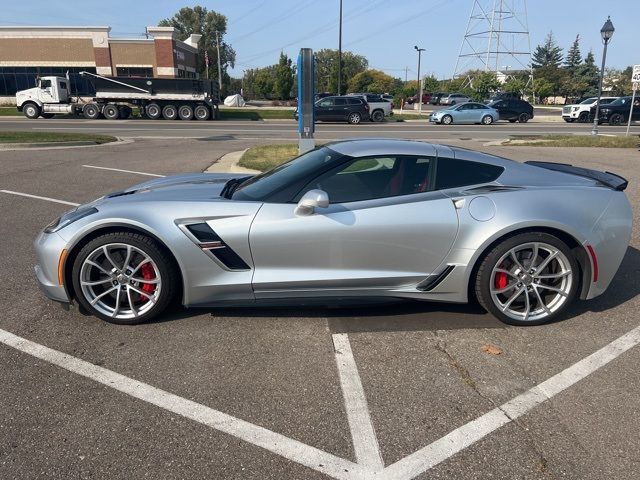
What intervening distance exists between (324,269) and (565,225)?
5.73ft

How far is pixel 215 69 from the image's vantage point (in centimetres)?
8294

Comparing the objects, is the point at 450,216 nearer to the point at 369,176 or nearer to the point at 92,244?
the point at 369,176

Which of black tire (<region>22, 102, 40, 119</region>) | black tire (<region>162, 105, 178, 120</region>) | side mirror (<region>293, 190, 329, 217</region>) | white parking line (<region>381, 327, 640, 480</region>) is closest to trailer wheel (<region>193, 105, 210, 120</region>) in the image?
black tire (<region>162, 105, 178, 120</region>)

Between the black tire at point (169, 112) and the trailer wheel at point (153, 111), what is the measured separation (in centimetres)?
28

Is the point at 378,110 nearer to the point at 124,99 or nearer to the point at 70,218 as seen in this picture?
the point at 124,99

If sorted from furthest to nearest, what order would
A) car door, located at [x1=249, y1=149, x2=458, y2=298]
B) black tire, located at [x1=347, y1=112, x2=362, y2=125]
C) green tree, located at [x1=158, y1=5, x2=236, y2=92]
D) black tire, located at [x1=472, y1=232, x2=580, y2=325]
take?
green tree, located at [x1=158, y1=5, x2=236, y2=92] < black tire, located at [x1=347, y1=112, x2=362, y2=125] < black tire, located at [x1=472, y1=232, x2=580, y2=325] < car door, located at [x1=249, y1=149, x2=458, y2=298]

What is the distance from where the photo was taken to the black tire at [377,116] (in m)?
29.9

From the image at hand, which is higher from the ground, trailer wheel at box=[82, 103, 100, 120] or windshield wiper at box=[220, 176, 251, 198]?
trailer wheel at box=[82, 103, 100, 120]

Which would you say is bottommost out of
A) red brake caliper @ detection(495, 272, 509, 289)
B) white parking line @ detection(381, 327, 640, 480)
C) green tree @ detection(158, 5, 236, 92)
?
white parking line @ detection(381, 327, 640, 480)

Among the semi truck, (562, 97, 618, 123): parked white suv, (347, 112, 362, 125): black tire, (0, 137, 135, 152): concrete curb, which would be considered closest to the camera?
(0, 137, 135, 152): concrete curb

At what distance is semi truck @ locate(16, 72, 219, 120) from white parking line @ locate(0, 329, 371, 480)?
93.2 ft

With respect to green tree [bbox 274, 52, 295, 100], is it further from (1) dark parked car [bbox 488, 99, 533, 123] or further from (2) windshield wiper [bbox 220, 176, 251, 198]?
(2) windshield wiper [bbox 220, 176, 251, 198]

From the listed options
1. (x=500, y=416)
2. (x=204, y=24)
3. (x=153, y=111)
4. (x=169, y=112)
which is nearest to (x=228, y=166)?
(x=500, y=416)

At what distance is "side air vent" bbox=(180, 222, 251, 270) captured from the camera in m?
3.29
